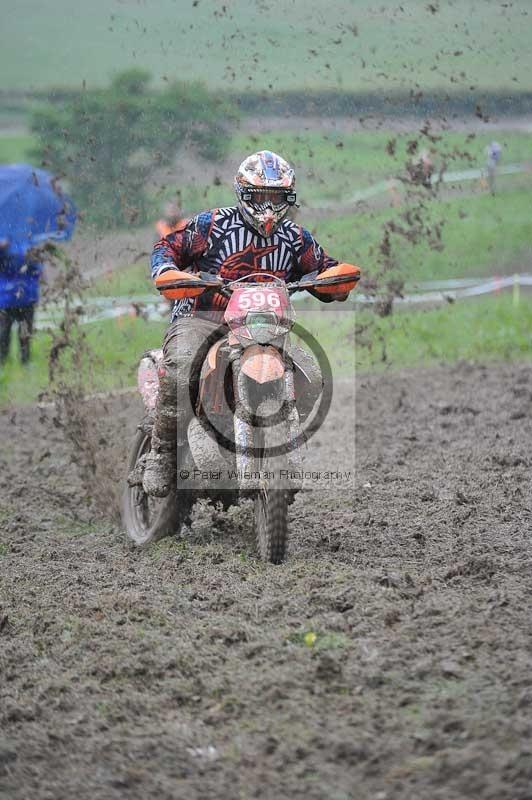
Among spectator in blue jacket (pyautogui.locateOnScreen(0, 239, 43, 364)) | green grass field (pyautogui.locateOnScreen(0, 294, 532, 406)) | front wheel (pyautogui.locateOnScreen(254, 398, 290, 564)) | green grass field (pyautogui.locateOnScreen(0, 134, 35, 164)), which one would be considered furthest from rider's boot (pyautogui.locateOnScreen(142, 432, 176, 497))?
green grass field (pyautogui.locateOnScreen(0, 134, 35, 164))

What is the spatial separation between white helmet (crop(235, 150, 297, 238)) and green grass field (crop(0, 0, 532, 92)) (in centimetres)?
435

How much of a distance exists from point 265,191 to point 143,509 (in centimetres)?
257

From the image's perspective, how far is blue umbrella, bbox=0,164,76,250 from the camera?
1109 centimetres

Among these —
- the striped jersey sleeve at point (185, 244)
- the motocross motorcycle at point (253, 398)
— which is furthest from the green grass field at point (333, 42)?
the motocross motorcycle at point (253, 398)

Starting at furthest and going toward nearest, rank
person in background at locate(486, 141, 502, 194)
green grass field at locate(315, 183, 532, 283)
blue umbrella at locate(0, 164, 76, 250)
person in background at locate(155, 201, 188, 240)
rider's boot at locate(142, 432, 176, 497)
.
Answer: green grass field at locate(315, 183, 532, 283) < person in background at locate(486, 141, 502, 194) < person in background at locate(155, 201, 188, 240) < blue umbrella at locate(0, 164, 76, 250) < rider's boot at locate(142, 432, 176, 497)

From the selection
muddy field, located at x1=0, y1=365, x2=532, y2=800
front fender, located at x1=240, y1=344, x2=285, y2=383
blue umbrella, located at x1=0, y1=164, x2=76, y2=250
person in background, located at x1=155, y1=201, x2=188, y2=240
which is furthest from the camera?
person in background, located at x1=155, y1=201, x2=188, y2=240

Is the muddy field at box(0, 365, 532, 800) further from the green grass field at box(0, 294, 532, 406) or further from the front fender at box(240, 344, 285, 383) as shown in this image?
the green grass field at box(0, 294, 532, 406)

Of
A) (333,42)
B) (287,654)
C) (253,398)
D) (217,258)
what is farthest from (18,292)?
(287,654)

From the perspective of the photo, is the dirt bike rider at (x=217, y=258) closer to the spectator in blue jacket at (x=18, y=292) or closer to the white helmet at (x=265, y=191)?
the white helmet at (x=265, y=191)

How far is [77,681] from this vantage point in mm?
4898

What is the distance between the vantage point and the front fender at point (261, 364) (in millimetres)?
6203

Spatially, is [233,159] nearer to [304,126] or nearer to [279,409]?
[304,126]

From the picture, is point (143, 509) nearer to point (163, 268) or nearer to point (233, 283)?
point (163, 268)

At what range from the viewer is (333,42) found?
11008 mm
